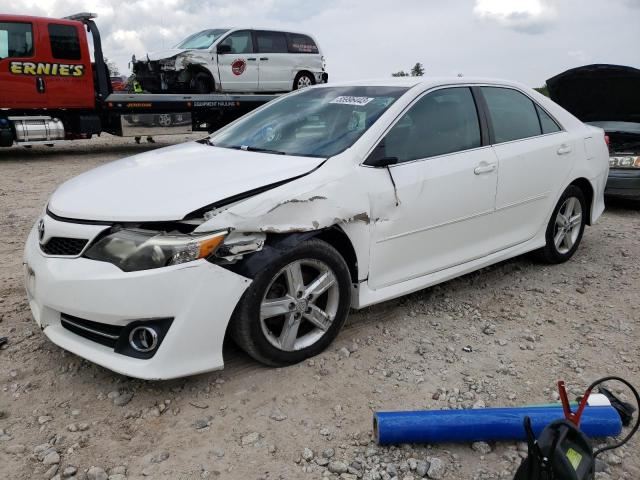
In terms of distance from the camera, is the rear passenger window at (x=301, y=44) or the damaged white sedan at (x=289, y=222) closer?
the damaged white sedan at (x=289, y=222)

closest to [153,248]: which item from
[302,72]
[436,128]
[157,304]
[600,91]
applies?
[157,304]

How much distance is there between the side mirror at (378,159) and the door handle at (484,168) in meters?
0.75

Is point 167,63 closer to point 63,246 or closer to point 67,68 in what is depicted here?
point 67,68

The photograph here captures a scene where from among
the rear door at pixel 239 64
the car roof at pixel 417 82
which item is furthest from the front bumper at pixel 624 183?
the rear door at pixel 239 64

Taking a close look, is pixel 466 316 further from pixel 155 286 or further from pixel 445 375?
pixel 155 286

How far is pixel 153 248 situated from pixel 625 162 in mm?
6130

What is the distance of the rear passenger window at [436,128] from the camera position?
342 centimetres

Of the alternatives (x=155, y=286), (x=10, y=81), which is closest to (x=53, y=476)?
(x=155, y=286)

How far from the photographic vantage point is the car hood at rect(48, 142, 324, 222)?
2664mm

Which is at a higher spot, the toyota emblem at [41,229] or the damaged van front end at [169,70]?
the damaged van front end at [169,70]

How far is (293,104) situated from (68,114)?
8207mm

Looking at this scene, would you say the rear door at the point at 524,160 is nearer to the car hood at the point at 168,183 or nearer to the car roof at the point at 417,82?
the car roof at the point at 417,82

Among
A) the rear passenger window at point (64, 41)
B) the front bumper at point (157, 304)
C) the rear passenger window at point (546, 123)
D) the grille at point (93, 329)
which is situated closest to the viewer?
the front bumper at point (157, 304)

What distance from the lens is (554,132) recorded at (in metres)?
4.52
